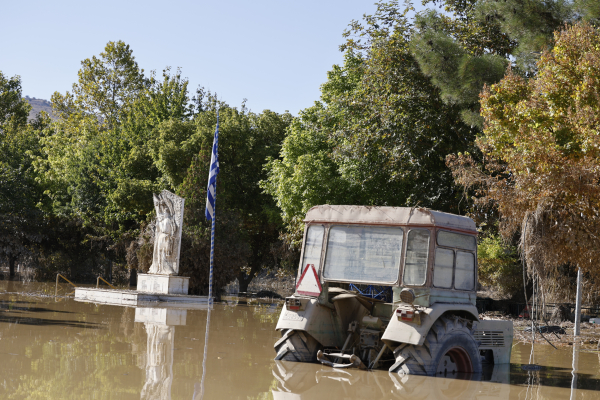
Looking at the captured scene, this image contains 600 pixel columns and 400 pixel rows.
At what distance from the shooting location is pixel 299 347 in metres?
9.30

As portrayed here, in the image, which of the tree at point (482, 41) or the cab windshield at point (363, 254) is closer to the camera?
the cab windshield at point (363, 254)

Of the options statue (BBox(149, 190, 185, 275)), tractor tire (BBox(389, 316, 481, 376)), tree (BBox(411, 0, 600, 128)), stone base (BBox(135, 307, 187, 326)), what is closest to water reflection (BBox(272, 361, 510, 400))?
tractor tire (BBox(389, 316, 481, 376))

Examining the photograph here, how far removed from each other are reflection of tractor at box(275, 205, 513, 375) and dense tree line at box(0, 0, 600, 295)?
10.2 ft

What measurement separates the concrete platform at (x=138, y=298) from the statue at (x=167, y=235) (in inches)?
74.9

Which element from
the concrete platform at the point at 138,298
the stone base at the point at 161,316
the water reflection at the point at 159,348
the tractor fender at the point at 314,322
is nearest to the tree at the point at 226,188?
the concrete platform at the point at 138,298

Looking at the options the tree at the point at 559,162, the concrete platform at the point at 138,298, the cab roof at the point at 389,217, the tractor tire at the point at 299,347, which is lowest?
the concrete platform at the point at 138,298

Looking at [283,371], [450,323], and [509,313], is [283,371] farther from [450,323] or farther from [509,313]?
[509,313]

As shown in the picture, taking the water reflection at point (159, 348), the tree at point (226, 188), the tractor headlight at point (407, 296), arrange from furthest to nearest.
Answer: the tree at point (226, 188)
the tractor headlight at point (407, 296)
the water reflection at point (159, 348)

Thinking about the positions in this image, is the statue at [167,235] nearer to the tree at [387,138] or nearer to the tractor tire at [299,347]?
the tree at [387,138]

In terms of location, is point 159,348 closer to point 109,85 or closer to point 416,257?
point 416,257

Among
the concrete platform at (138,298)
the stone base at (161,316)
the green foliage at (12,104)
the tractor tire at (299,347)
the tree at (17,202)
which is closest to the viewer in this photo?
the tractor tire at (299,347)

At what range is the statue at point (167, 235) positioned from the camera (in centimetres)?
2438

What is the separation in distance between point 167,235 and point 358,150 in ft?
30.0

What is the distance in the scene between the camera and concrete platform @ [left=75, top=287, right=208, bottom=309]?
21.7 metres
